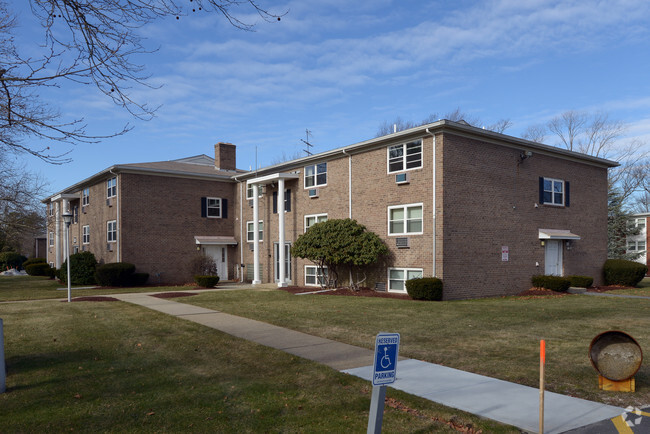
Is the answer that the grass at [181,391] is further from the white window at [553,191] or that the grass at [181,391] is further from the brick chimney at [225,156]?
the brick chimney at [225,156]

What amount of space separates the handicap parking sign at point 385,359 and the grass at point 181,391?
1170 millimetres

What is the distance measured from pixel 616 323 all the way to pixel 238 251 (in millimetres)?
22000

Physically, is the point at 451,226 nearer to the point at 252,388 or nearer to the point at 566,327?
the point at 566,327

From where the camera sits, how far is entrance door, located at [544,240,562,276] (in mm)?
21781

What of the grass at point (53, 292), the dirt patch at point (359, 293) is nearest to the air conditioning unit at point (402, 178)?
the dirt patch at point (359, 293)

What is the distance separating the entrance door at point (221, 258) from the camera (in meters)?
30.0

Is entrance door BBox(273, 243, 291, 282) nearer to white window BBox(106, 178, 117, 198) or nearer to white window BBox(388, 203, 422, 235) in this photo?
white window BBox(388, 203, 422, 235)

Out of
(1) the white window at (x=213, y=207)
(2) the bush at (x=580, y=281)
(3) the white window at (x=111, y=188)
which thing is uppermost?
(3) the white window at (x=111, y=188)

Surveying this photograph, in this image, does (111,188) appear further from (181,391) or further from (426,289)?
(181,391)

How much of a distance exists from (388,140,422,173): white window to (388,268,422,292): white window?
3.92m

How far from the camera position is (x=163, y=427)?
5.02 metres

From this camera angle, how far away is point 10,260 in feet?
177

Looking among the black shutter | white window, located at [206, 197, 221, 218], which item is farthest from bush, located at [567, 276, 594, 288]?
white window, located at [206, 197, 221, 218]

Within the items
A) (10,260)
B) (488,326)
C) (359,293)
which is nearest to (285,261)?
(359,293)
